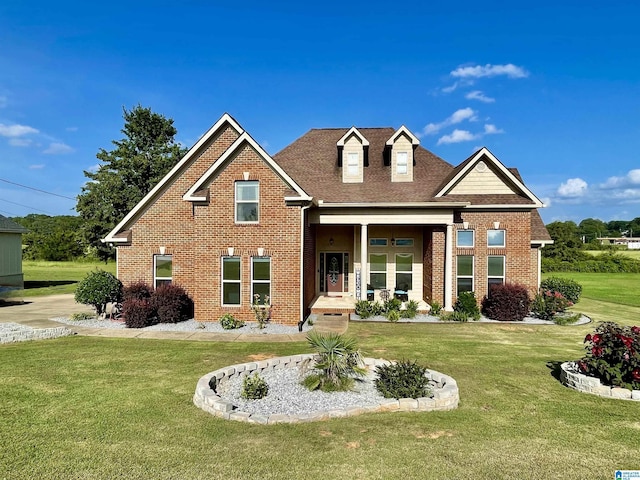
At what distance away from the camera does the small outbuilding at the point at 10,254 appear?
81.9 feet

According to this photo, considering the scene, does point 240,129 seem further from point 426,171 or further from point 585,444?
point 585,444

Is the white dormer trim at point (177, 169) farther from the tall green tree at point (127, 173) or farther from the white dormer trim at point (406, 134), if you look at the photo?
the tall green tree at point (127, 173)

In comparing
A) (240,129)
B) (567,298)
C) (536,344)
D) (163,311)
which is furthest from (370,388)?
(567,298)

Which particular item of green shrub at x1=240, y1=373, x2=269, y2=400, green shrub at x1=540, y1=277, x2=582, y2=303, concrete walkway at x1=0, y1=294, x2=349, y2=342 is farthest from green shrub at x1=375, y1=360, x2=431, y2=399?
green shrub at x1=540, y1=277, x2=582, y2=303

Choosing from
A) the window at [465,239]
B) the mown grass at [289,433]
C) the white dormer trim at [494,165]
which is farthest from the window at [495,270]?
the mown grass at [289,433]

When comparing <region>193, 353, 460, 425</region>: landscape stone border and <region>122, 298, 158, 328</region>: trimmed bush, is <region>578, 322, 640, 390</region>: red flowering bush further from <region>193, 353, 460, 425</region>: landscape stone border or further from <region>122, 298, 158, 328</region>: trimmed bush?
Answer: <region>122, 298, 158, 328</region>: trimmed bush

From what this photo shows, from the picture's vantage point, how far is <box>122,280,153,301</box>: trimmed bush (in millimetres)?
13891

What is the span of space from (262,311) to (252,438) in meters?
8.37

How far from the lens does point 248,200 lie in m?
13.8

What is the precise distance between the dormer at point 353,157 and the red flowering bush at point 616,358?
12.5 m

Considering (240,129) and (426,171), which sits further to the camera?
(426,171)

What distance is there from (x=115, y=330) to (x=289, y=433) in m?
9.94

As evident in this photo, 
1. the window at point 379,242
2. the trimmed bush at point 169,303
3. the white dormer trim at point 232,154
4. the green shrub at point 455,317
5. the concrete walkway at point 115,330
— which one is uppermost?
the white dormer trim at point 232,154

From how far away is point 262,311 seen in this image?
13602 mm
